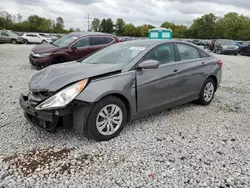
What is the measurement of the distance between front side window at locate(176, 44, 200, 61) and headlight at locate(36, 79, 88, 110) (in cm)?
219

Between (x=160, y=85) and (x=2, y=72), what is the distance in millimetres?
6569

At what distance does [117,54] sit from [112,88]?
1.06m

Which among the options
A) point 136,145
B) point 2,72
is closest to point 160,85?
point 136,145

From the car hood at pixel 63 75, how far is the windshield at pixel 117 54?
300 mm

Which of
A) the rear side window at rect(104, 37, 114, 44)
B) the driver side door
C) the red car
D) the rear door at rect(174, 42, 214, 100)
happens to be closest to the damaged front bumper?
the rear door at rect(174, 42, 214, 100)

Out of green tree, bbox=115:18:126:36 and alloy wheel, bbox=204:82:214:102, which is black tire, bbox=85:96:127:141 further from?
green tree, bbox=115:18:126:36

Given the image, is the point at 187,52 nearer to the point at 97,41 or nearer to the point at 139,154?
the point at 139,154

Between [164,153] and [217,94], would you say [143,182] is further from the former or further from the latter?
[217,94]

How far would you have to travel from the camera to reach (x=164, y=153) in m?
2.94

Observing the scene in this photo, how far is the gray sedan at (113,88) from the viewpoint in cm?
294

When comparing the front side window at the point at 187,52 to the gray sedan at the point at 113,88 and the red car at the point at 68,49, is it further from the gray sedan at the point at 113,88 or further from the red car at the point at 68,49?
the red car at the point at 68,49

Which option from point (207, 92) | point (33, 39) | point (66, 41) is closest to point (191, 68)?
point (207, 92)

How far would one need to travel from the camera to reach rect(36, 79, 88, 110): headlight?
2857mm

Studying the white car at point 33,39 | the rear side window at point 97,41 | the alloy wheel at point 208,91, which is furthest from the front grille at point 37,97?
the white car at point 33,39
